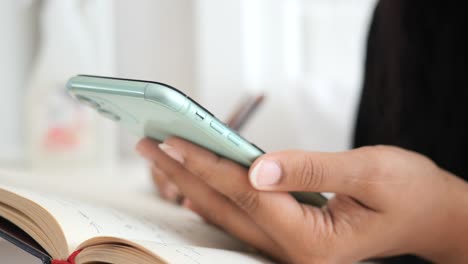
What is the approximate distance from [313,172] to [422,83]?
0.38m

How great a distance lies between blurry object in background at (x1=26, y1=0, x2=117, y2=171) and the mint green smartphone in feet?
1.26

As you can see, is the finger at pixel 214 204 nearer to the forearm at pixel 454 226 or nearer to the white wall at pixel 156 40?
the forearm at pixel 454 226

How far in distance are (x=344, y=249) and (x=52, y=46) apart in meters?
0.55

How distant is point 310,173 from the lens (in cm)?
36

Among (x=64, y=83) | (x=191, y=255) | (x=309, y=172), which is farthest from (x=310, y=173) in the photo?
(x=64, y=83)

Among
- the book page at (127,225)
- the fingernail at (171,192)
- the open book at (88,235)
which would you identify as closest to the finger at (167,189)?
the fingernail at (171,192)

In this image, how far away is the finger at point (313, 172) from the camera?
350 mm

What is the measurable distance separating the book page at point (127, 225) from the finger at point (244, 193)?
54 mm

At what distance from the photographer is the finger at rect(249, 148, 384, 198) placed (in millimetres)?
350

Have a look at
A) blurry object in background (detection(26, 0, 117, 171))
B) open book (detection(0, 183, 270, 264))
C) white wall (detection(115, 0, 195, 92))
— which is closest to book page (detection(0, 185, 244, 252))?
open book (detection(0, 183, 270, 264))

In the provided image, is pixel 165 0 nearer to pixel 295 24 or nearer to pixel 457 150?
pixel 295 24

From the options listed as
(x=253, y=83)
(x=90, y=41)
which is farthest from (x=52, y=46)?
(x=253, y=83)

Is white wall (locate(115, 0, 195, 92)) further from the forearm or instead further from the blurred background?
the forearm

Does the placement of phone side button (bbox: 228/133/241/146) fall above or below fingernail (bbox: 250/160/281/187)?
above
